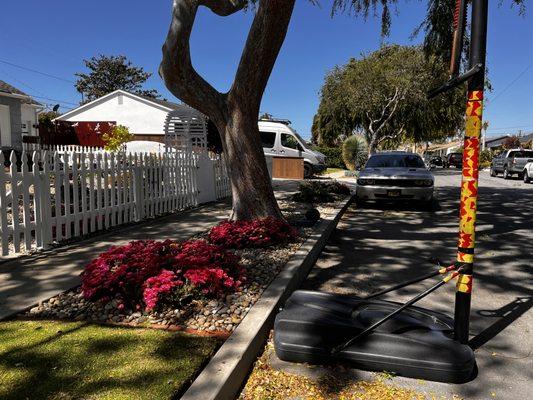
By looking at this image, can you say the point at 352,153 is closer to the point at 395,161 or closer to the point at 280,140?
the point at 280,140

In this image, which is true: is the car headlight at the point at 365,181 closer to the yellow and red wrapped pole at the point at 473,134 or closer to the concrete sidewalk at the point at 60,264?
the concrete sidewalk at the point at 60,264

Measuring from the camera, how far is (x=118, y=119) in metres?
29.5

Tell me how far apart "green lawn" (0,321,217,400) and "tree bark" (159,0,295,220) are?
3800 mm

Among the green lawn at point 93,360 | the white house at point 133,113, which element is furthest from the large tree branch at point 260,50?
the white house at point 133,113

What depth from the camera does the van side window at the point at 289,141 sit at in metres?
21.9

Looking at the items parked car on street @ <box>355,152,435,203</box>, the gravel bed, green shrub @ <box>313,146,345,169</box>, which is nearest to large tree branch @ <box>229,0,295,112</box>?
the gravel bed

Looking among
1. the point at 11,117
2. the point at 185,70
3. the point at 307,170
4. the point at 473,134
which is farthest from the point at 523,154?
the point at 11,117

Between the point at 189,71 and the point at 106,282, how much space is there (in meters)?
4.17

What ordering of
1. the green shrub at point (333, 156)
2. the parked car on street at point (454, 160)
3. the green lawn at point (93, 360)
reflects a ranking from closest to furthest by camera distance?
the green lawn at point (93, 360) → the green shrub at point (333, 156) → the parked car on street at point (454, 160)

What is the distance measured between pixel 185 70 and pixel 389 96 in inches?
1055

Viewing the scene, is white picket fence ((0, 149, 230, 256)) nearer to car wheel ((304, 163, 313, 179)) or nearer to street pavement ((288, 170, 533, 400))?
street pavement ((288, 170, 533, 400))

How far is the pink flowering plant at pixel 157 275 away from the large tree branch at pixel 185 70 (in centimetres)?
324

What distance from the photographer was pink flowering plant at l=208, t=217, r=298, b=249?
591cm

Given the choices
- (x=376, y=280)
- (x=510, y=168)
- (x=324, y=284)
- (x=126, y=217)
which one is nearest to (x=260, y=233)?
(x=324, y=284)
